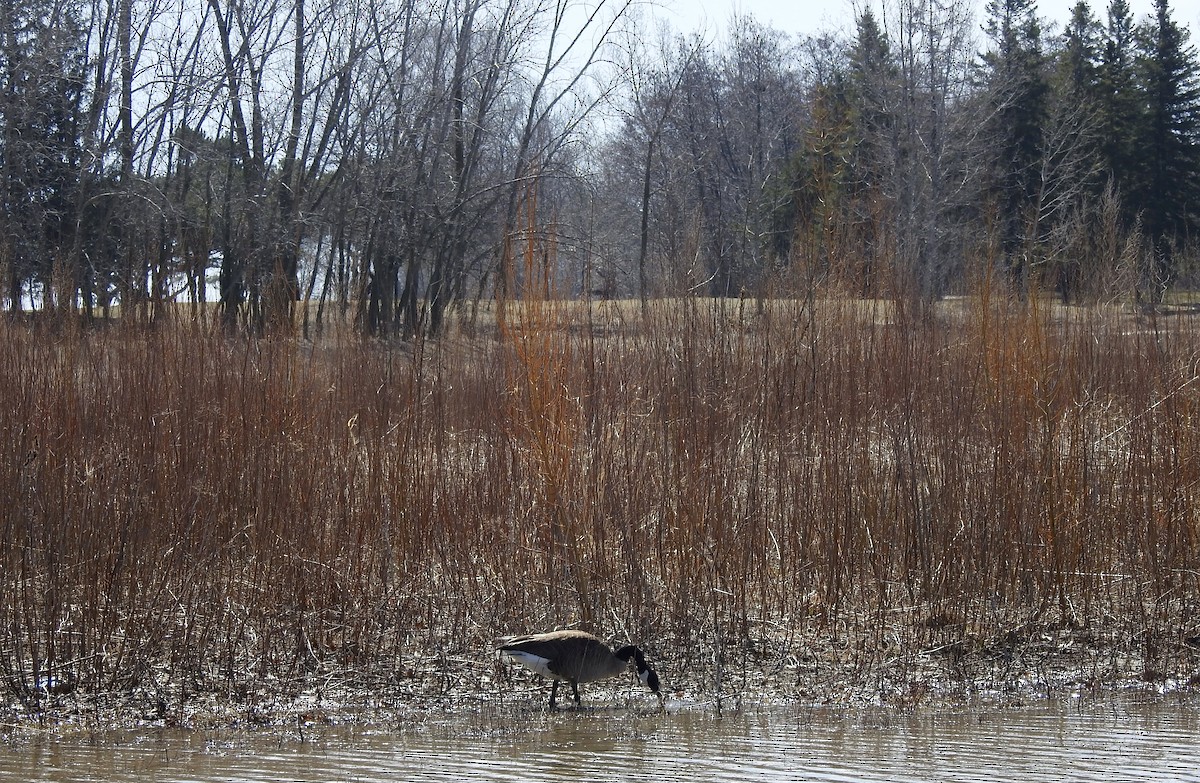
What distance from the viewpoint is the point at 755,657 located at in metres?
5.18

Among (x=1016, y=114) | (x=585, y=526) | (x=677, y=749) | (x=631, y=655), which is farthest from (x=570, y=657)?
(x=1016, y=114)

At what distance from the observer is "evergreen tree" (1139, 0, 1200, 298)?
29.2m

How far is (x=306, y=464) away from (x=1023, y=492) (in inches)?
148

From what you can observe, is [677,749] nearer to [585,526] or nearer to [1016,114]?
[585,526]

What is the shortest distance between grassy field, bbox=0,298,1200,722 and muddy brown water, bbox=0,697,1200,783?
0.29 meters

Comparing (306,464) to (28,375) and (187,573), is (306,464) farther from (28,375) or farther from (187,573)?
(28,375)

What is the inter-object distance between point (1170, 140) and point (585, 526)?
29.7 m

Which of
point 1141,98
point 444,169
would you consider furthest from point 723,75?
point 444,169

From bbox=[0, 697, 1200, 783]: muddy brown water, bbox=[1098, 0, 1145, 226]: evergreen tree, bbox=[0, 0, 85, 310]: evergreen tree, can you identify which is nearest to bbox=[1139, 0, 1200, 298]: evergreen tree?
bbox=[1098, 0, 1145, 226]: evergreen tree

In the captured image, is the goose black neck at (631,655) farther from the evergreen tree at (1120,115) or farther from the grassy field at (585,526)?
the evergreen tree at (1120,115)

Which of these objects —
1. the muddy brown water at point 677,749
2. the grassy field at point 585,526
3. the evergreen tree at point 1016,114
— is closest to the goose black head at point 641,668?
the muddy brown water at point 677,749

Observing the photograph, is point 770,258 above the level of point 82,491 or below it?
above

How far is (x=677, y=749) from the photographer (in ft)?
13.6

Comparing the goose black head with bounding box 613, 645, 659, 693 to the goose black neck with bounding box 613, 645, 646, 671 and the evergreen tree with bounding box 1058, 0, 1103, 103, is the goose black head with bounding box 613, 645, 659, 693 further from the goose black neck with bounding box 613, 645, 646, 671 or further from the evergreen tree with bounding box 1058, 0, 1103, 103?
the evergreen tree with bounding box 1058, 0, 1103, 103
